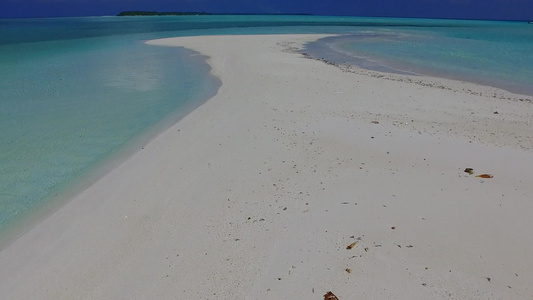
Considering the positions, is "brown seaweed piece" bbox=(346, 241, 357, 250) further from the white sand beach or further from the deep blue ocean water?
the deep blue ocean water

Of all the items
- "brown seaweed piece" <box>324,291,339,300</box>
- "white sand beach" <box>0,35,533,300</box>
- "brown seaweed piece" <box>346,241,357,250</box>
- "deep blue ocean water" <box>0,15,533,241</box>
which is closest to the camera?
"brown seaweed piece" <box>324,291,339,300</box>

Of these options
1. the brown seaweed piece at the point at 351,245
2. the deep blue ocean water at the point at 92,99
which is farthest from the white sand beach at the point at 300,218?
the deep blue ocean water at the point at 92,99

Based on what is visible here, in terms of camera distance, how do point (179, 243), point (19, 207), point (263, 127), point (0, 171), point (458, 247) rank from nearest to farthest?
point (458, 247)
point (179, 243)
point (19, 207)
point (0, 171)
point (263, 127)

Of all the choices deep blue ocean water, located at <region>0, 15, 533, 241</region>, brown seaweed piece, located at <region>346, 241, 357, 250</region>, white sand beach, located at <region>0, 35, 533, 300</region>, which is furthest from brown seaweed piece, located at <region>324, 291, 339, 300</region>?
deep blue ocean water, located at <region>0, 15, 533, 241</region>

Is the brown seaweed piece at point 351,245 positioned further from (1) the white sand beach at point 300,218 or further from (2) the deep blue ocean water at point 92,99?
(2) the deep blue ocean water at point 92,99

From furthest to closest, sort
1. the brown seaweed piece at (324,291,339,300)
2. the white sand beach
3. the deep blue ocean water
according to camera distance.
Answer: the deep blue ocean water < the white sand beach < the brown seaweed piece at (324,291,339,300)

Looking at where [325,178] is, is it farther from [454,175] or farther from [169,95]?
[169,95]

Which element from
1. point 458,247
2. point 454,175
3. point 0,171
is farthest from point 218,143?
point 458,247

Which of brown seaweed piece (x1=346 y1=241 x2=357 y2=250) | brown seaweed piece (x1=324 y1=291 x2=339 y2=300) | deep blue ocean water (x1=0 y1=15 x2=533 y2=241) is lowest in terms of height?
deep blue ocean water (x1=0 y1=15 x2=533 y2=241)

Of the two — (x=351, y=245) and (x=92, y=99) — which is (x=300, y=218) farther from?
(x=92, y=99)
